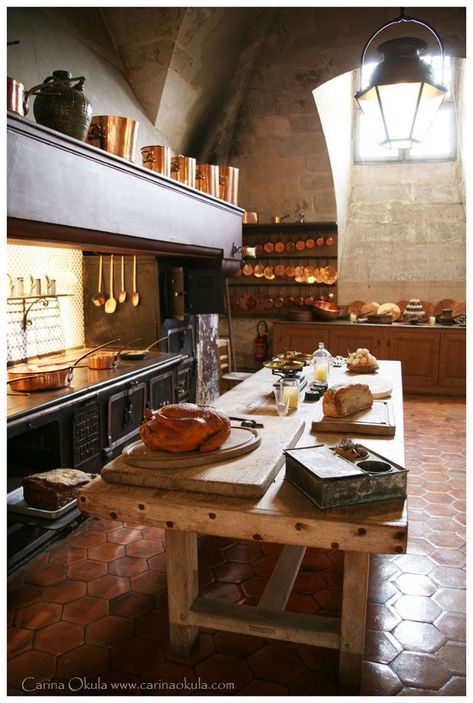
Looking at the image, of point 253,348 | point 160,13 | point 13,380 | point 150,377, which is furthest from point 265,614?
point 253,348

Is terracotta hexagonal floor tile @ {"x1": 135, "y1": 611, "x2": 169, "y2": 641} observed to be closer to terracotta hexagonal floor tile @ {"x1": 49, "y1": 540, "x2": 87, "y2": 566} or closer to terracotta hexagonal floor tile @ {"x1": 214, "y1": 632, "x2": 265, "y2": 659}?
terracotta hexagonal floor tile @ {"x1": 214, "y1": 632, "x2": 265, "y2": 659}

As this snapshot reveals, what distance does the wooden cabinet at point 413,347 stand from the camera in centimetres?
778

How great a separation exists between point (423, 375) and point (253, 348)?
2.90 metres

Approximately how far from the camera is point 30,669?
2.34 meters

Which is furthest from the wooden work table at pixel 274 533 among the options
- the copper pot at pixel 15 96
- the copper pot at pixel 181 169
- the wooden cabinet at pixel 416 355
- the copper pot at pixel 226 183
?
the wooden cabinet at pixel 416 355

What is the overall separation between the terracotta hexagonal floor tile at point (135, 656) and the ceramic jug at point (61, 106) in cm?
277

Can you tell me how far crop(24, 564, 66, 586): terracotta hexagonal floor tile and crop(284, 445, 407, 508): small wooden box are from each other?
Result: 1.84m

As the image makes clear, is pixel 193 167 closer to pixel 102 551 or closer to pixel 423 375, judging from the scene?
pixel 102 551

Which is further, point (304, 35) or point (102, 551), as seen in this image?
point (304, 35)

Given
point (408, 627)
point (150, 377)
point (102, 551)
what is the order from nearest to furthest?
point (408, 627) < point (102, 551) < point (150, 377)

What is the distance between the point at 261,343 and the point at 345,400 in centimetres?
606

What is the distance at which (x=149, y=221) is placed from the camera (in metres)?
4.08

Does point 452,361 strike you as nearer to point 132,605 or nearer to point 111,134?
point 111,134

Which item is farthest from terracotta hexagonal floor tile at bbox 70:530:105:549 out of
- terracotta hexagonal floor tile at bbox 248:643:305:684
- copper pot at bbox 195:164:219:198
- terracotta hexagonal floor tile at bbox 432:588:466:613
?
copper pot at bbox 195:164:219:198
